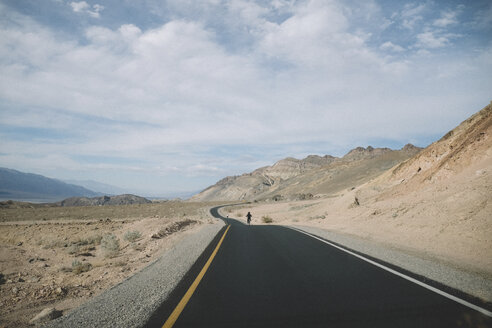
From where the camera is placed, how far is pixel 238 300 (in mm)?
4727

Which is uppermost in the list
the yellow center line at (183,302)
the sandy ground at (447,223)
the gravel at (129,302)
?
the sandy ground at (447,223)

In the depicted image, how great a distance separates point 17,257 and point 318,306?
55.5 ft

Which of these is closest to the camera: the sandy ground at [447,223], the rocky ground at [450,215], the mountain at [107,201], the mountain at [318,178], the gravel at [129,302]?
the gravel at [129,302]

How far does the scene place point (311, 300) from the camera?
4625mm

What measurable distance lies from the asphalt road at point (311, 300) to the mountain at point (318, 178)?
6887 cm

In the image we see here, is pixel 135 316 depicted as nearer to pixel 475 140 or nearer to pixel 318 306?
pixel 318 306

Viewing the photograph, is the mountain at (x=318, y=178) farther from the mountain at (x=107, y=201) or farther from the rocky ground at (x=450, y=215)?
the mountain at (x=107, y=201)

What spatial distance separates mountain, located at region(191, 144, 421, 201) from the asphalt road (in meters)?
68.9

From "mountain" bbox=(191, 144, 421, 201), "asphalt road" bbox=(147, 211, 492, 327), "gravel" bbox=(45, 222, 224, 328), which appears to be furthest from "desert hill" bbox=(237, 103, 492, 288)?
"mountain" bbox=(191, 144, 421, 201)

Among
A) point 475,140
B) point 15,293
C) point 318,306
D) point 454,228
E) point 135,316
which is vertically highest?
point 475,140

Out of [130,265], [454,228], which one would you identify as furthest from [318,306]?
[454,228]

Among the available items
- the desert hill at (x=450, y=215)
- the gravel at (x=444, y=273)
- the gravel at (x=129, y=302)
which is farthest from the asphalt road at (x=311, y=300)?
the desert hill at (x=450, y=215)

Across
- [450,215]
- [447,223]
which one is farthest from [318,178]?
[447,223]

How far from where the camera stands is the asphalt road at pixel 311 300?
3879mm
